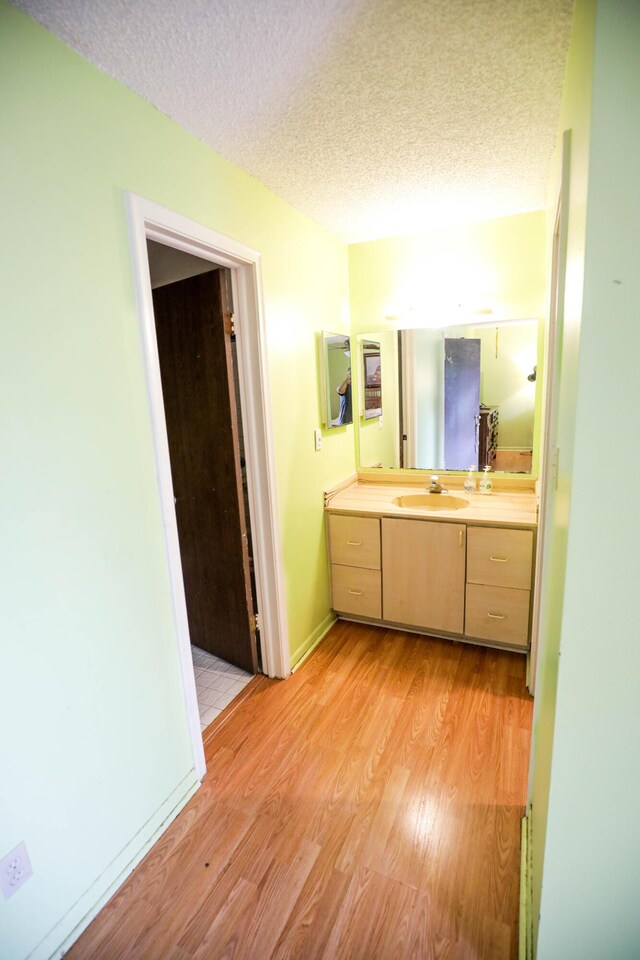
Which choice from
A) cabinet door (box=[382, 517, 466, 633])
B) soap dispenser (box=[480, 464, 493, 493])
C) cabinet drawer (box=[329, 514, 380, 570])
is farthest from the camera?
soap dispenser (box=[480, 464, 493, 493])

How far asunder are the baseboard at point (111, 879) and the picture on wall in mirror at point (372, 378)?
2.19 meters

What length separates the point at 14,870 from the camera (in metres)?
1.07

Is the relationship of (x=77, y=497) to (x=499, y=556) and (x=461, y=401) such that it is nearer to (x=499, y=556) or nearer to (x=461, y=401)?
(x=499, y=556)

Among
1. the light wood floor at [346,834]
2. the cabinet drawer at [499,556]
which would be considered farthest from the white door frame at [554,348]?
the light wood floor at [346,834]

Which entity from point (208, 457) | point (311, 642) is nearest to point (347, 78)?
point (208, 457)

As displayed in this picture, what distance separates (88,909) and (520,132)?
2.84 m

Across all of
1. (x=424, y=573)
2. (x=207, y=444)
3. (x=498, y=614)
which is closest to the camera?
(x=207, y=444)

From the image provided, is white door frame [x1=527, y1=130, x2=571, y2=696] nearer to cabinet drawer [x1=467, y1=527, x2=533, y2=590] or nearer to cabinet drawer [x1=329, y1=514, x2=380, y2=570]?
cabinet drawer [x1=467, y1=527, x2=533, y2=590]

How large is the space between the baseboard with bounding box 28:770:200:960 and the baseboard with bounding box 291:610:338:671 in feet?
2.60

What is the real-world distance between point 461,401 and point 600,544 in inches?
80.7

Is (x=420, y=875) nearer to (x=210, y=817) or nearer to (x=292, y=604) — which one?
(x=210, y=817)

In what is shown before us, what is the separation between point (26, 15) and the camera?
101cm

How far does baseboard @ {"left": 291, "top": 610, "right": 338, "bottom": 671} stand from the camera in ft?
7.77

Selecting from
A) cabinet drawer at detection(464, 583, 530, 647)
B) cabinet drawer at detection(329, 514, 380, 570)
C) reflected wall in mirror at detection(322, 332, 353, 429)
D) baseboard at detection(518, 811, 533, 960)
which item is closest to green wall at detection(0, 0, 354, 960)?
reflected wall in mirror at detection(322, 332, 353, 429)
